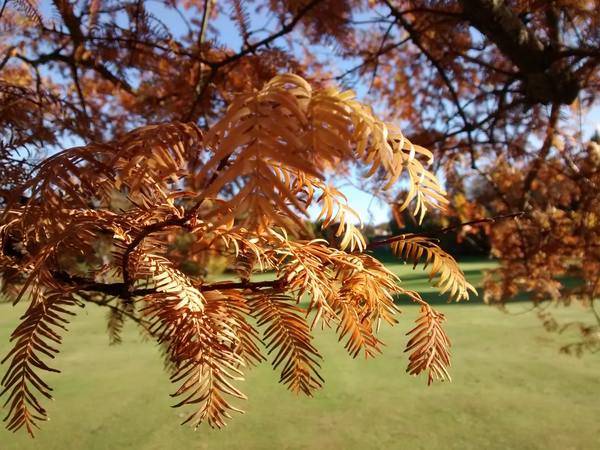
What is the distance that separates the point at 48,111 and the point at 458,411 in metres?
1.48

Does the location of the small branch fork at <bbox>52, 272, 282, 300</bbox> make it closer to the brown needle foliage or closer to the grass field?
the brown needle foliage

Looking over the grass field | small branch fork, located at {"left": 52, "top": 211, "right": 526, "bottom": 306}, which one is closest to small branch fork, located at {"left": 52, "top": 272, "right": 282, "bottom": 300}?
small branch fork, located at {"left": 52, "top": 211, "right": 526, "bottom": 306}

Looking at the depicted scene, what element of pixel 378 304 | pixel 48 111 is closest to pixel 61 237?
pixel 378 304

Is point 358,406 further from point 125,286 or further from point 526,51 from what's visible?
point 125,286

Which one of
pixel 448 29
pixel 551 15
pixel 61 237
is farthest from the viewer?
pixel 448 29

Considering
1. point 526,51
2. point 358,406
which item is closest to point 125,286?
point 526,51

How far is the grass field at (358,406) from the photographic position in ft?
4.27

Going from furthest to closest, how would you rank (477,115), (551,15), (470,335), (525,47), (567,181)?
1. (470,335)
2. (477,115)
3. (567,181)
4. (551,15)
5. (525,47)

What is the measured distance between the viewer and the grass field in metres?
1.30

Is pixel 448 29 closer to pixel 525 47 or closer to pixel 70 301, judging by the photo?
pixel 525 47

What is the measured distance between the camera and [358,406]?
1.54m

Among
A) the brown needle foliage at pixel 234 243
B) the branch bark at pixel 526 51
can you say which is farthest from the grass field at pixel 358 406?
the brown needle foliage at pixel 234 243

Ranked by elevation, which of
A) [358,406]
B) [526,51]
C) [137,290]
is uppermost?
[526,51]

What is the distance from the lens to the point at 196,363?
229 mm
